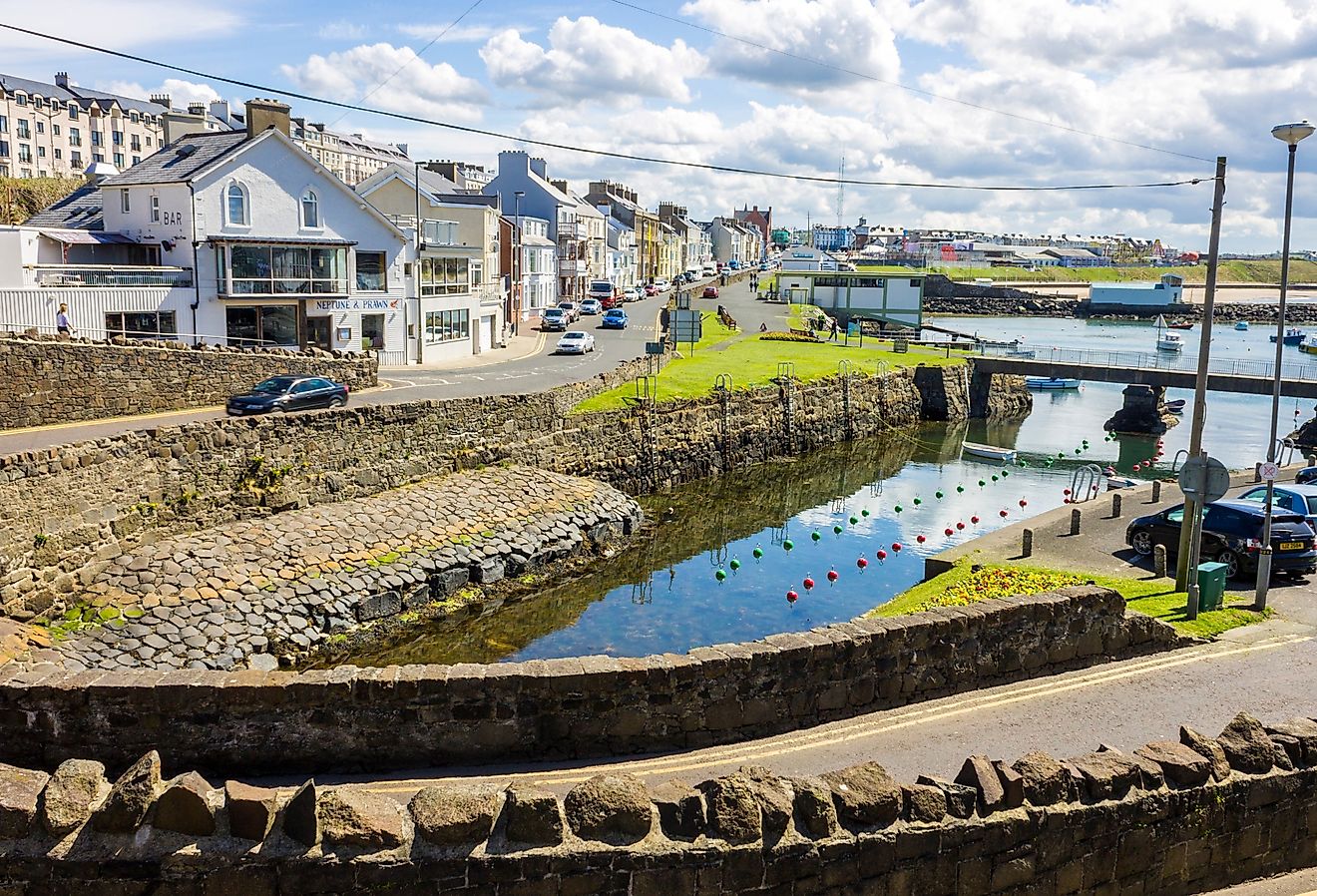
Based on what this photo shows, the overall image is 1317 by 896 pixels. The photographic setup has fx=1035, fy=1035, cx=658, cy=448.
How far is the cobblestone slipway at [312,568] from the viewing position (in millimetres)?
21000

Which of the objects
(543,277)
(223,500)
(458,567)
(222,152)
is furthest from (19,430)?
(543,277)

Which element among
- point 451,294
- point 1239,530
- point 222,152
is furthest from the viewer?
point 451,294

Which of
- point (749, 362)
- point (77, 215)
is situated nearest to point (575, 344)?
point (749, 362)

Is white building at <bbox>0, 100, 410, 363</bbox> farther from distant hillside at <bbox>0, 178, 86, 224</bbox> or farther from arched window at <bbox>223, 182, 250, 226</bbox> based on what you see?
distant hillside at <bbox>0, 178, 86, 224</bbox>

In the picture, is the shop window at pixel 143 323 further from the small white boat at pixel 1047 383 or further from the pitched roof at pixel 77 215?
the small white boat at pixel 1047 383

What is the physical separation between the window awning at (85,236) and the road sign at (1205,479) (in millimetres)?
37876

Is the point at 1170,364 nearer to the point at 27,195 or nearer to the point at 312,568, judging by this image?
the point at 312,568

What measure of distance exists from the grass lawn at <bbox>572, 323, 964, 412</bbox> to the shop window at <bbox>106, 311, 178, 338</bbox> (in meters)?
15.0

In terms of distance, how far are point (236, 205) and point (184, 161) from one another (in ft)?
10.6

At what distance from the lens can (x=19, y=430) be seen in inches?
1070

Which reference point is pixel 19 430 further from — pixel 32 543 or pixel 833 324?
pixel 833 324

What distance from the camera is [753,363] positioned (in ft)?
187

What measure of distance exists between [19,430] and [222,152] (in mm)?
17514

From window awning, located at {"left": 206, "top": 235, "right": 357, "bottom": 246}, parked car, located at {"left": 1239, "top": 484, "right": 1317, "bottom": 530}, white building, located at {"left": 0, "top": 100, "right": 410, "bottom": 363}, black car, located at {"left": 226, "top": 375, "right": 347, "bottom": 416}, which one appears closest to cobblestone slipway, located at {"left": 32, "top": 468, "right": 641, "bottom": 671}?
black car, located at {"left": 226, "top": 375, "right": 347, "bottom": 416}
